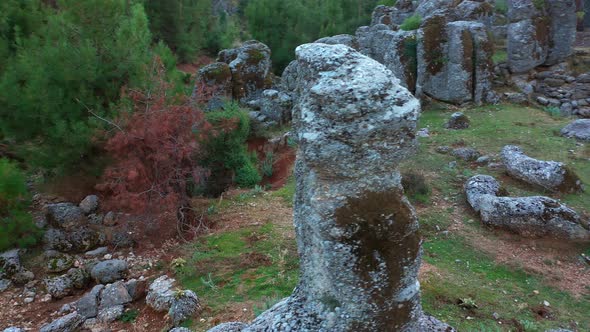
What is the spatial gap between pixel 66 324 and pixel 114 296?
0.63 meters

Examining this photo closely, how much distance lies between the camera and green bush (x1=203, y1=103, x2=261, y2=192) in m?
9.65

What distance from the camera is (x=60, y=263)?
7.04 meters

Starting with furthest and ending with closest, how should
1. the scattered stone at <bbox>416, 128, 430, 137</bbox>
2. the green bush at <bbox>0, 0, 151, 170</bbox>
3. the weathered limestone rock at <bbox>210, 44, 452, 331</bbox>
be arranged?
the scattered stone at <bbox>416, 128, 430, 137</bbox> < the green bush at <bbox>0, 0, 151, 170</bbox> < the weathered limestone rock at <bbox>210, 44, 452, 331</bbox>

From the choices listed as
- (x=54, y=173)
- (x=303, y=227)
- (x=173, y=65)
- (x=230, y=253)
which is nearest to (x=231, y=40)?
(x=173, y=65)

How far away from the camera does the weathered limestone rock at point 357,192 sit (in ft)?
8.60

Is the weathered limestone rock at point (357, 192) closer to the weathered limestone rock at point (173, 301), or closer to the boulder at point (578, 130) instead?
the weathered limestone rock at point (173, 301)

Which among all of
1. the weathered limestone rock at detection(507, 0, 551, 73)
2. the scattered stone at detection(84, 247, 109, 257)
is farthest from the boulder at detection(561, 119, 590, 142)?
the scattered stone at detection(84, 247, 109, 257)

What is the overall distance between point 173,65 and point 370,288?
9.40 m

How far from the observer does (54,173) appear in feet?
28.9

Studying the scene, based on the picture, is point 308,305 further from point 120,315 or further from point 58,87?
point 58,87

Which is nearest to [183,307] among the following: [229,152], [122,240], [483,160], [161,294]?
[161,294]

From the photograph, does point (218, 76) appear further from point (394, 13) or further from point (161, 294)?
point (394, 13)

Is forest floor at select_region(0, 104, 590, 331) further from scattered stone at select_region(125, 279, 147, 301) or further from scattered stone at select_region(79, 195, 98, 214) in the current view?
scattered stone at select_region(79, 195, 98, 214)

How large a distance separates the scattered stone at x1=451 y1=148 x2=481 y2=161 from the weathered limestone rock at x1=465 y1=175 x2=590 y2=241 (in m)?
2.36
